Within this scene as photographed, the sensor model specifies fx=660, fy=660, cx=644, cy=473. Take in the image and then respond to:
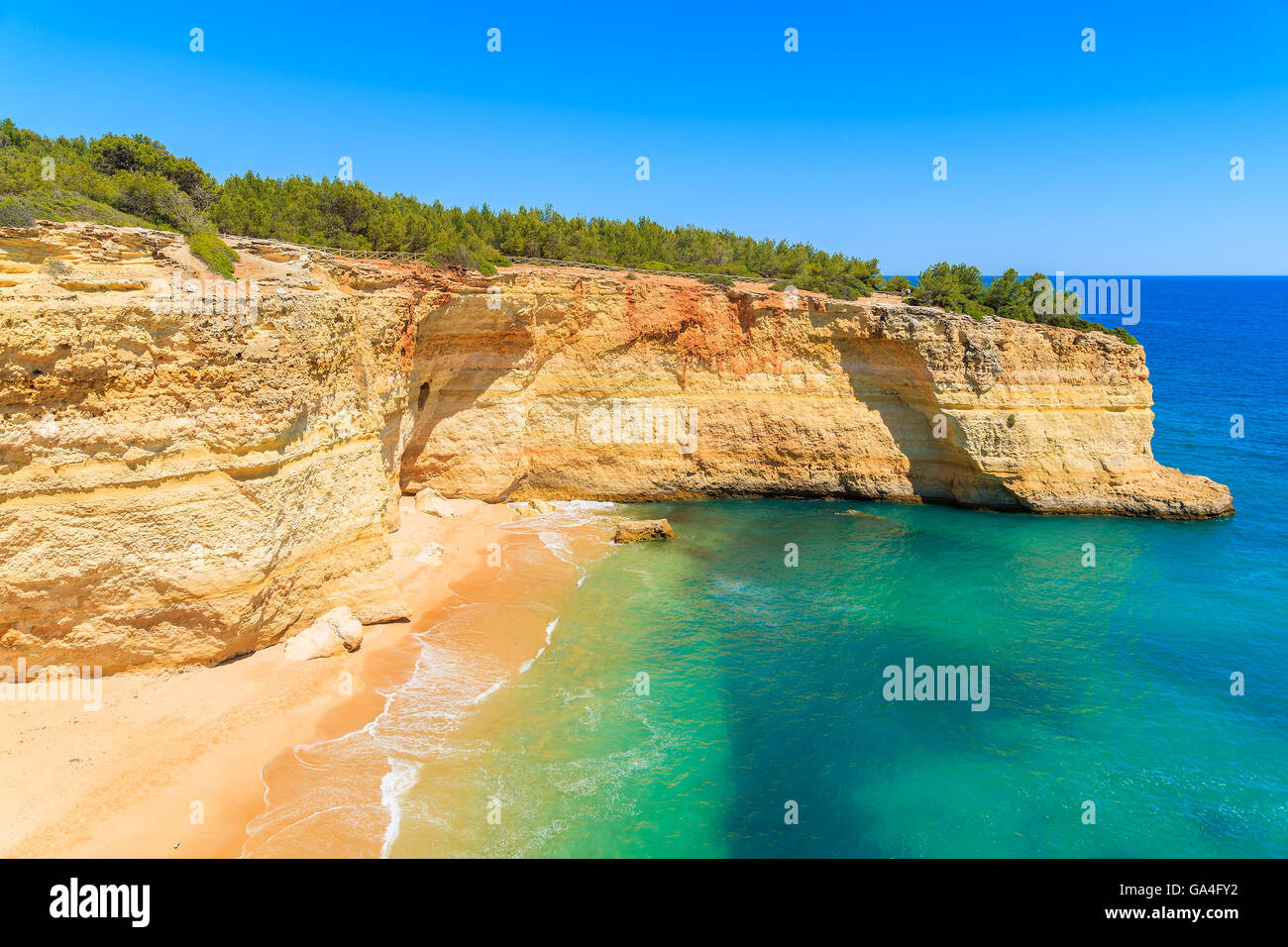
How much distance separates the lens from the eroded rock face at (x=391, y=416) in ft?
39.0

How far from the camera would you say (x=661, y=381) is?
2816cm

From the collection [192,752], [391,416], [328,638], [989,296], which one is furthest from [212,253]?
[989,296]

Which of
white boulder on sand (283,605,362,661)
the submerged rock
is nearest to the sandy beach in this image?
white boulder on sand (283,605,362,661)

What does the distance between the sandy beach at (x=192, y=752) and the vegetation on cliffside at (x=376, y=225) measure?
958 centimetres

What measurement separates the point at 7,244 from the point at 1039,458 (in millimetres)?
31944

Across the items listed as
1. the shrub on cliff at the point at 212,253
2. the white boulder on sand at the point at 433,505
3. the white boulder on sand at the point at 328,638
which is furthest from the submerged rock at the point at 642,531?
the shrub on cliff at the point at 212,253

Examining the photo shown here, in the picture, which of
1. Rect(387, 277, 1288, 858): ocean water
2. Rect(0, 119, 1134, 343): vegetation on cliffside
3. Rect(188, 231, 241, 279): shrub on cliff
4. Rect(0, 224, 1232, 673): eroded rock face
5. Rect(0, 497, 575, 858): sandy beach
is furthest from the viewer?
Rect(0, 119, 1134, 343): vegetation on cliffside

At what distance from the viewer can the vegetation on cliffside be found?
66.8 feet

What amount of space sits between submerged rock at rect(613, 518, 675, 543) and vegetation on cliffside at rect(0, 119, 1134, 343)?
11385mm

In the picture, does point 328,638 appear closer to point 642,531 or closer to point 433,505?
point 433,505

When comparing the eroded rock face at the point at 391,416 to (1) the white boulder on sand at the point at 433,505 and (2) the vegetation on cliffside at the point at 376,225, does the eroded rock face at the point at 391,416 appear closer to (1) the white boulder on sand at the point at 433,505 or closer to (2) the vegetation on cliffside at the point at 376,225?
(1) the white boulder on sand at the point at 433,505

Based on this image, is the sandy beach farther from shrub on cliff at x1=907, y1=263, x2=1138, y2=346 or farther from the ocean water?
shrub on cliff at x1=907, y1=263, x2=1138, y2=346

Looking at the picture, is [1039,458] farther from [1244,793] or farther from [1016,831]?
[1016,831]
